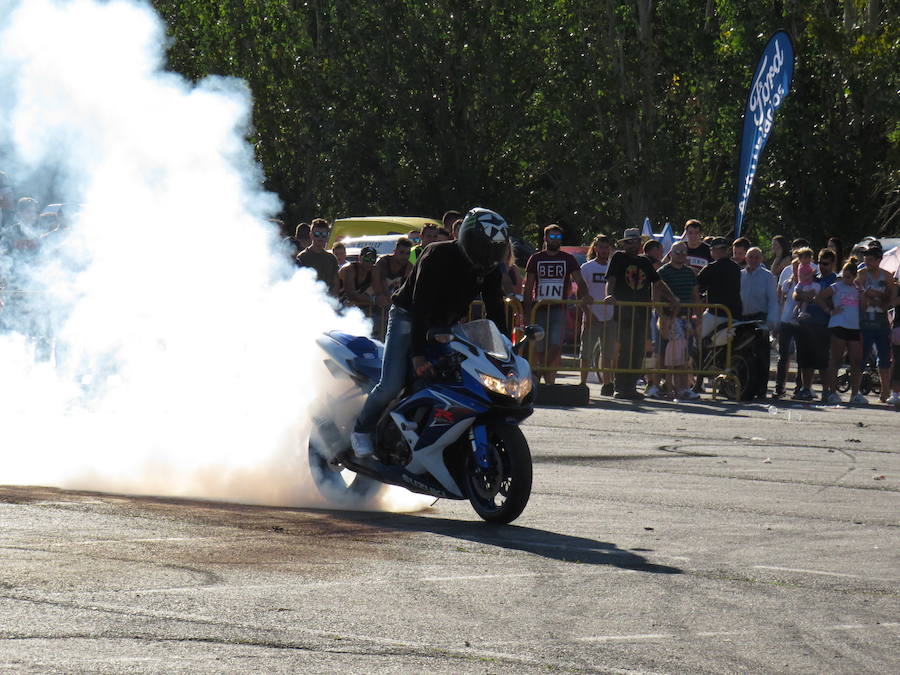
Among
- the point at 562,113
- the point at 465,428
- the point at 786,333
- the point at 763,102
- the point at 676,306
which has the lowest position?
the point at 465,428

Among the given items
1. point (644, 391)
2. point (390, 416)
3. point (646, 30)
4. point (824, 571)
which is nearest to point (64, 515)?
point (390, 416)

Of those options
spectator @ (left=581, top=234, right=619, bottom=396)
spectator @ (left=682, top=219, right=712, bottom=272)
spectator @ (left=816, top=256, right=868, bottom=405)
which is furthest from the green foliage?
spectator @ (left=581, top=234, right=619, bottom=396)

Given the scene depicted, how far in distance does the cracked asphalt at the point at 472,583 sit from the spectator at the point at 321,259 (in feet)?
22.7

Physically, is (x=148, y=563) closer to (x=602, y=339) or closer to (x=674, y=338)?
(x=602, y=339)

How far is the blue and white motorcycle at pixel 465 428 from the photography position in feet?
28.9

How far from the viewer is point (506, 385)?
877cm

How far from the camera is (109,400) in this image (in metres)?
11.7

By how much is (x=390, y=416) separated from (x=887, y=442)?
6.74m

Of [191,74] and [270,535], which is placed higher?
[191,74]

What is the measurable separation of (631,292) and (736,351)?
1.49 meters

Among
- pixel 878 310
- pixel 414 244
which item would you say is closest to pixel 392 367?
pixel 878 310

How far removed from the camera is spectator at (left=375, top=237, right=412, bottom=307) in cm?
1861

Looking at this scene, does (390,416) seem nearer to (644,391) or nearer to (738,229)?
(644,391)

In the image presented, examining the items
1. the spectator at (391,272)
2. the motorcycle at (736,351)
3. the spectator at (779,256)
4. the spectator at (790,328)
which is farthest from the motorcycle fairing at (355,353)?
the spectator at (779,256)
